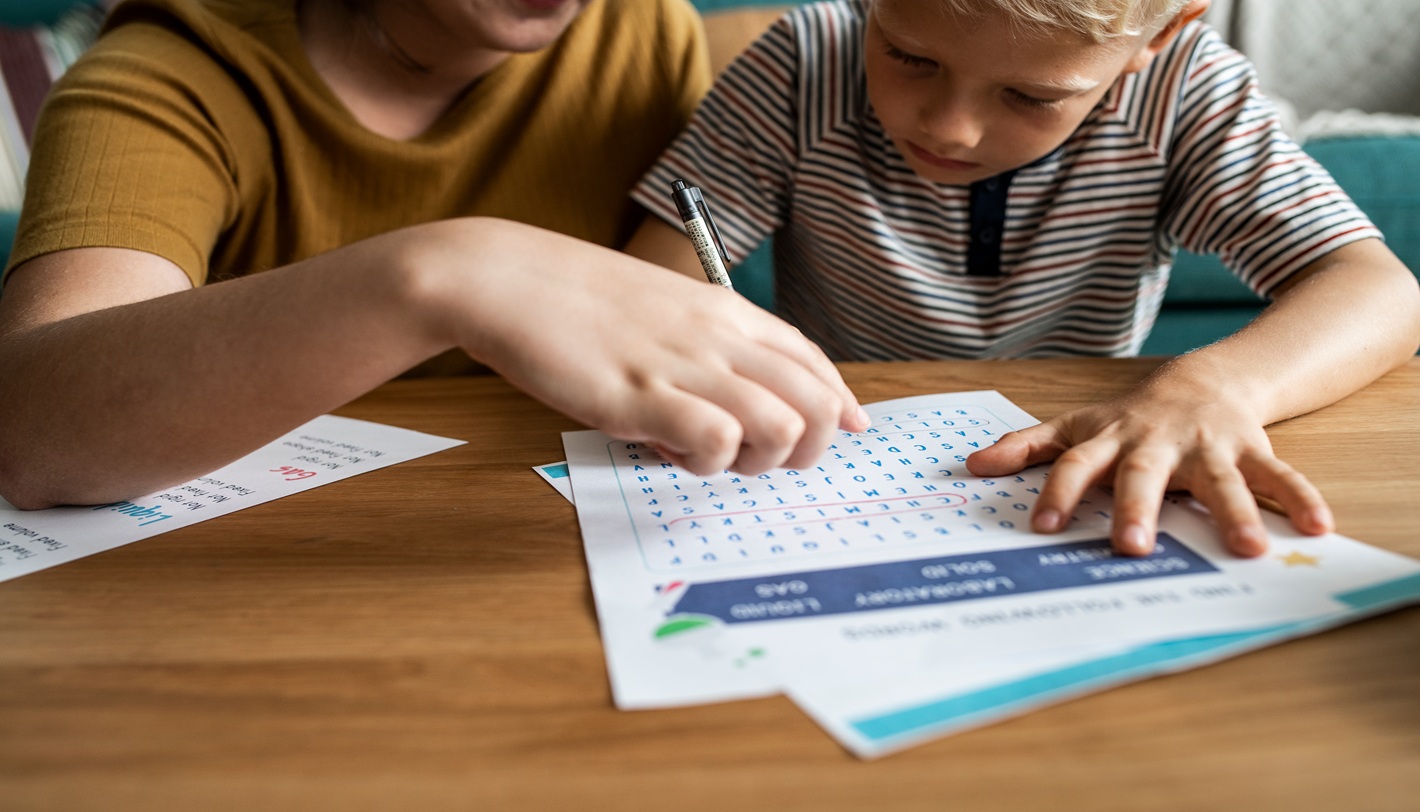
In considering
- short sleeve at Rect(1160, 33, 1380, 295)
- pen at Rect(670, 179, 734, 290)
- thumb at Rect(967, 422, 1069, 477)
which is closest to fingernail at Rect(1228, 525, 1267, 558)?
thumb at Rect(967, 422, 1069, 477)

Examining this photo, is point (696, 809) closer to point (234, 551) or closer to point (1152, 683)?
point (1152, 683)

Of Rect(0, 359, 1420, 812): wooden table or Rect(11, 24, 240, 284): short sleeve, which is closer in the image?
Rect(0, 359, 1420, 812): wooden table

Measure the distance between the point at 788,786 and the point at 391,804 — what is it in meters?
0.11

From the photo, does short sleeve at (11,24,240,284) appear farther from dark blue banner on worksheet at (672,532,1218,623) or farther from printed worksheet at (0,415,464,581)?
dark blue banner on worksheet at (672,532,1218,623)

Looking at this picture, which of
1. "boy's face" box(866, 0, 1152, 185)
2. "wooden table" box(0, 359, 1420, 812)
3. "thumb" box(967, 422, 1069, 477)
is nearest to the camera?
"wooden table" box(0, 359, 1420, 812)

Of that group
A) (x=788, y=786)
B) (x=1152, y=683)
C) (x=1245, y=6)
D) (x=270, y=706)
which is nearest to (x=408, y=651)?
(x=270, y=706)

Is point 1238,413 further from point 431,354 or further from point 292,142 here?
point 292,142

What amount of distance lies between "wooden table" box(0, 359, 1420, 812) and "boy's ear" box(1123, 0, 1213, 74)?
1.28ft

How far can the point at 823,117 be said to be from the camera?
90cm

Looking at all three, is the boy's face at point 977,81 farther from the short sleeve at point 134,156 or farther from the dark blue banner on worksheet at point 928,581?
the short sleeve at point 134,156

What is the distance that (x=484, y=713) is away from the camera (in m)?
0.33

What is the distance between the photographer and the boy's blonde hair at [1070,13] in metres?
0.61

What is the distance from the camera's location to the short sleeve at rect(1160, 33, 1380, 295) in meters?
0.74

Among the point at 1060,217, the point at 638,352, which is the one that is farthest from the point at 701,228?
the point at 1060,217
